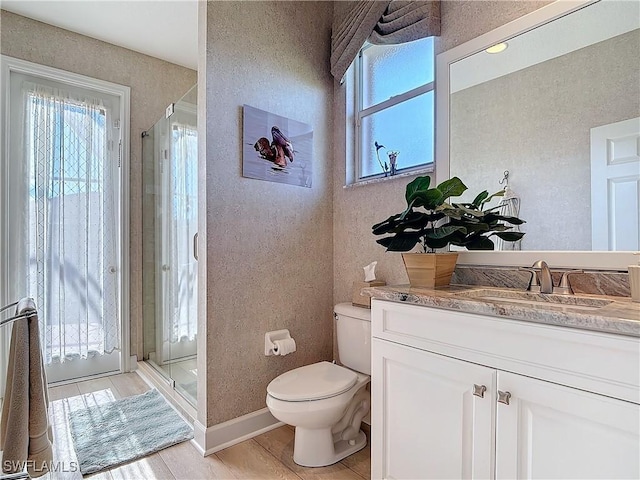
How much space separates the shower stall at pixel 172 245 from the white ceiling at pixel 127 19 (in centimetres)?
61

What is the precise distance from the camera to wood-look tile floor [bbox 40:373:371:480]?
161cm

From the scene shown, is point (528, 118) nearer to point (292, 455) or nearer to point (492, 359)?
point (492, 359)

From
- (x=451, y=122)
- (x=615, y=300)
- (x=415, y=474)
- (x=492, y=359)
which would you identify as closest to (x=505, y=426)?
(x=492, y=359)

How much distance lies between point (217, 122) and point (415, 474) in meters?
1.78

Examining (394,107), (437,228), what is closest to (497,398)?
(437,228)

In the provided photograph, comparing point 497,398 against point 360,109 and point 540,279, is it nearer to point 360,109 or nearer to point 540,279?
point 540,279

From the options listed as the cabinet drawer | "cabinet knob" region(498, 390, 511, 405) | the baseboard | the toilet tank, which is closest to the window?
the toilet tank

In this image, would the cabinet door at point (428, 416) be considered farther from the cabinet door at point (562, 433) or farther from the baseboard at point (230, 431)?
the baseboard at point (230, 431)

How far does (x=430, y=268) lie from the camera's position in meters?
1.44

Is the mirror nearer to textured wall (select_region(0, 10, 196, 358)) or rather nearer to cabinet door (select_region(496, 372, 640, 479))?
cabinet door (select_region(496, 372, 640, 479))

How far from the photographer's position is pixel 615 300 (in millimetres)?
1125

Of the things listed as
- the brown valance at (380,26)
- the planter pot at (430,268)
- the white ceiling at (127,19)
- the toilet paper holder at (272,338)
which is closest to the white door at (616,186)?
the planter pot at (430,268)

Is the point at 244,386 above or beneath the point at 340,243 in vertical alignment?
beneath

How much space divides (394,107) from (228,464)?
81.9 inches
